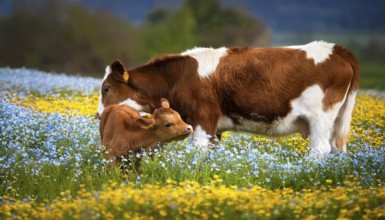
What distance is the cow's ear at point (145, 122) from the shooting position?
10.2 meters

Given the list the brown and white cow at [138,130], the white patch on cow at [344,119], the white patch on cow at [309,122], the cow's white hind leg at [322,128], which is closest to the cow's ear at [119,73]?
the brown and white cow at [138,130]

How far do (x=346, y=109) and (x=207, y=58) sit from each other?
8.25ft

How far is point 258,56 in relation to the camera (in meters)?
11.5

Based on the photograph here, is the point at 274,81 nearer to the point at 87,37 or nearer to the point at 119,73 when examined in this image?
the point at 119,73

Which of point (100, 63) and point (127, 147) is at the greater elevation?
point (100, 63)

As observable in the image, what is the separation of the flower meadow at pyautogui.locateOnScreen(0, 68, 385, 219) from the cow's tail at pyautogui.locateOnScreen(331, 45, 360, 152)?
0.35 metres

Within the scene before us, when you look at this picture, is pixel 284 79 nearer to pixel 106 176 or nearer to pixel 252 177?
pixel 252 177

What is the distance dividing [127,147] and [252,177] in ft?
6.57

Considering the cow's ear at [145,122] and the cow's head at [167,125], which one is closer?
the cow's head at [167,125]

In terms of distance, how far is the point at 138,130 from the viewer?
34.6 ft

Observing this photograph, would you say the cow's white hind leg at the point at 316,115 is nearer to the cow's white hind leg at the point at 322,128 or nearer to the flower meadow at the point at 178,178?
the cow's white hind leg at the point at 322,128

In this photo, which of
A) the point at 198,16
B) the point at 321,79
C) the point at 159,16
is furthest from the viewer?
the point at 159,16

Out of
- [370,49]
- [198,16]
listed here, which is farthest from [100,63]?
[370,49]

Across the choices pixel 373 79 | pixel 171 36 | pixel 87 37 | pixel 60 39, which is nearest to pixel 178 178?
pixel 373 79
